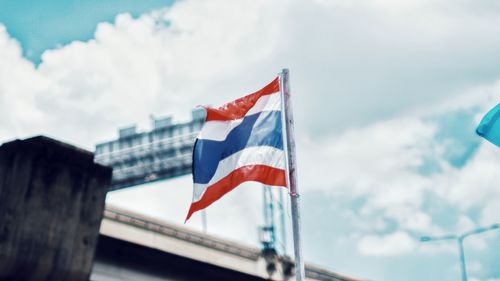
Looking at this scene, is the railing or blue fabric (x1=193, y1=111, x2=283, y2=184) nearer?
blue fabric (x1=193, y1=111, x2=283, y2=184)

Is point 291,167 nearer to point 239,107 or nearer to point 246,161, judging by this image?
point 246,161

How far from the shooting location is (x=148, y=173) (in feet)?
171

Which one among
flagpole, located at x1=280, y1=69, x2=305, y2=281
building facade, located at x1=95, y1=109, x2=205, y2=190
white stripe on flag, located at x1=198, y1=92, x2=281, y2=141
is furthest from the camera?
building facade, located at x1=95, y1=109, x2=205, y2=190

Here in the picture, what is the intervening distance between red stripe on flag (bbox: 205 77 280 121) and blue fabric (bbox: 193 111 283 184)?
0.58 feet

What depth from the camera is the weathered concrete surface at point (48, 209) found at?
7.18 metres

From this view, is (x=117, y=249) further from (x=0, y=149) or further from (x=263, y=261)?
(x=0, y=149)

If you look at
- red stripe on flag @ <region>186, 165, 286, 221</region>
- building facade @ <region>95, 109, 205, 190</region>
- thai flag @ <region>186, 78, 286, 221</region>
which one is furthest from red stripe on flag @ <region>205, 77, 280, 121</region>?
building facade @ <region>95, 109, 205, 190</region>

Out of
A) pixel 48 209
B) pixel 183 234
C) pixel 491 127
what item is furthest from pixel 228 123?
pixel 183 234

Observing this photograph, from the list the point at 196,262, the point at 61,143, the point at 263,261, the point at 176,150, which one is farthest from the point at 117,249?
the point at 176,150

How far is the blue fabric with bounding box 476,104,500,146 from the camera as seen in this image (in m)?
17.4

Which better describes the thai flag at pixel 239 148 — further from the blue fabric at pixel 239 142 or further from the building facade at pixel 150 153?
the building facade at pixel 150 153

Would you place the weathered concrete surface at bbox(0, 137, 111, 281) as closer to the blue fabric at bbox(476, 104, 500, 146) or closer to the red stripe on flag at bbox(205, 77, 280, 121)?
the red stripe on flag at bbox(205, 77, 280, 121)

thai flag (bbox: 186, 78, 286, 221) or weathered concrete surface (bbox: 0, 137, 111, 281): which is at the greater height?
thai flag (bbox: 186, 78, 286, 221)

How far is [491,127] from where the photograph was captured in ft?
57.5
